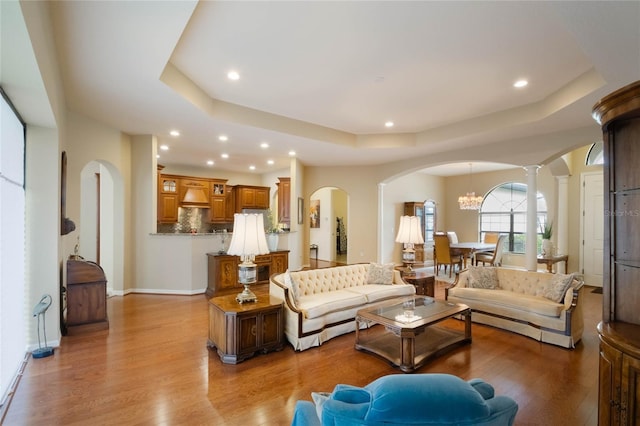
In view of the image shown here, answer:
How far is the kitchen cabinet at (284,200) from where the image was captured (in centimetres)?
868

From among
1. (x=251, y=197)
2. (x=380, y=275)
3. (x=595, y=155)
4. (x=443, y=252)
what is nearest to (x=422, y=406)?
(x=380, y=275)

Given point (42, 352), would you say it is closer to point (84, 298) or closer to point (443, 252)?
point (84, 298)

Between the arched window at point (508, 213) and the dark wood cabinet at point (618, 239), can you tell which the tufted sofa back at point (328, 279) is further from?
the arched window at point (508, 213)

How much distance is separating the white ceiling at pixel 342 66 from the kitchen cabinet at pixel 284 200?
284 centimetres

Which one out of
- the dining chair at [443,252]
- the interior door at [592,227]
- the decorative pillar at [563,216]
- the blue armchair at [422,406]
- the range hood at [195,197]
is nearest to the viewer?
the blue armchair at [422,406]

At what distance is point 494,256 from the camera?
24.8ft

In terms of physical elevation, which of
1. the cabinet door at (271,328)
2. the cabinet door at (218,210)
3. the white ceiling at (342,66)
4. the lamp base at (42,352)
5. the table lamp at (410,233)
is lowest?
the lamp base at (42,352)

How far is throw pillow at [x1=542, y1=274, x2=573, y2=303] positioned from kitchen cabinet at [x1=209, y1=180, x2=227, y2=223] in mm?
7894

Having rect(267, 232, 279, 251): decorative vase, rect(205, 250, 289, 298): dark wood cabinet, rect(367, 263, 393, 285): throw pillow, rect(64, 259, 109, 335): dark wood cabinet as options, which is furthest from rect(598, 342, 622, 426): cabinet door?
rect(267, 232, 279, 251): decorative vase

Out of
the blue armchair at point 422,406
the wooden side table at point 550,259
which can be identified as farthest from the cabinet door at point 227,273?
the wooden side table at point 550,259

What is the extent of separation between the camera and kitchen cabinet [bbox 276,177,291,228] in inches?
342

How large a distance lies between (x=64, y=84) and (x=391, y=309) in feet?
15.0

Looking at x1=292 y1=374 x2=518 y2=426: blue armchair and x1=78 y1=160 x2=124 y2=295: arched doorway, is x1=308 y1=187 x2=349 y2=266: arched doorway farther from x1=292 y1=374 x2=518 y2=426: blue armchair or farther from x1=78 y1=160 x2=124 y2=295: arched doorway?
x1=292 y1=374 x2=518 y2=426: blue armchair

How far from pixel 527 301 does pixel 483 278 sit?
0.74m
